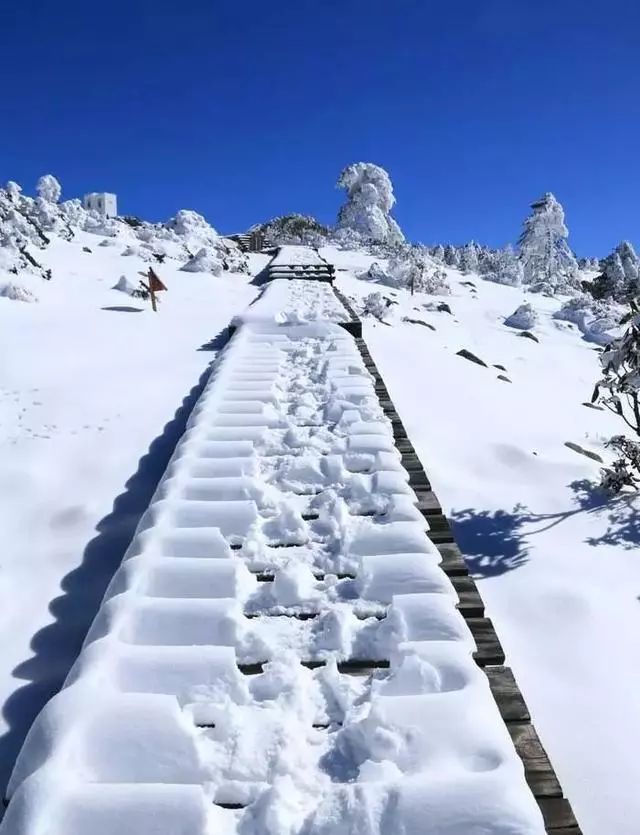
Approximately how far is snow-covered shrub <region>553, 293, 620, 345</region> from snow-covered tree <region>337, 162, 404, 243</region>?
26135mm

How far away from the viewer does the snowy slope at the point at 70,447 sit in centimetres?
294

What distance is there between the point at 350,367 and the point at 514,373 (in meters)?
8.37

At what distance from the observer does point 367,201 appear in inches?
1884

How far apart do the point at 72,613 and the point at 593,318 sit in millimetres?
22385

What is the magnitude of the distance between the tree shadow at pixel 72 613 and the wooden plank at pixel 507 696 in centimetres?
177

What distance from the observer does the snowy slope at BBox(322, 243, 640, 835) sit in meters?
A: 2.90

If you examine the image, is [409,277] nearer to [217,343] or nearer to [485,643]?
[217,343]

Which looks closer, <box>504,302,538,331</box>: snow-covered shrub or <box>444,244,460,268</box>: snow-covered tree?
<box>504,302,538,331</box>: snow-covered shrub

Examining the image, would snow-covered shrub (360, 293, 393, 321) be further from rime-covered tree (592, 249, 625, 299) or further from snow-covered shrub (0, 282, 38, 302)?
rime-covered tree (592, 249, 625, 299)

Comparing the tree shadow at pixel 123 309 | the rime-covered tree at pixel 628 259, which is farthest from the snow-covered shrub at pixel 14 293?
the rime-covered tree at pixel 628 259

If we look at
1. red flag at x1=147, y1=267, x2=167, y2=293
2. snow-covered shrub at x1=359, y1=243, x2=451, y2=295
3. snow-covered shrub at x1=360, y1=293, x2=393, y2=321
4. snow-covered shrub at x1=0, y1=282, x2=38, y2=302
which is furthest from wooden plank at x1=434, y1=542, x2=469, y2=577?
snow-covered shrub at x1=359, y1=243, x2=451, y2=295

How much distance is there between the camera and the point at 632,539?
5.04m

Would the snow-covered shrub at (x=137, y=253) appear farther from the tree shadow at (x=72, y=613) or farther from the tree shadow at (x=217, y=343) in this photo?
the tree shadow at (x=72, y=613)

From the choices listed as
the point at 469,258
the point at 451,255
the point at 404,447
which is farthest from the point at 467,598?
the point at 451,255
